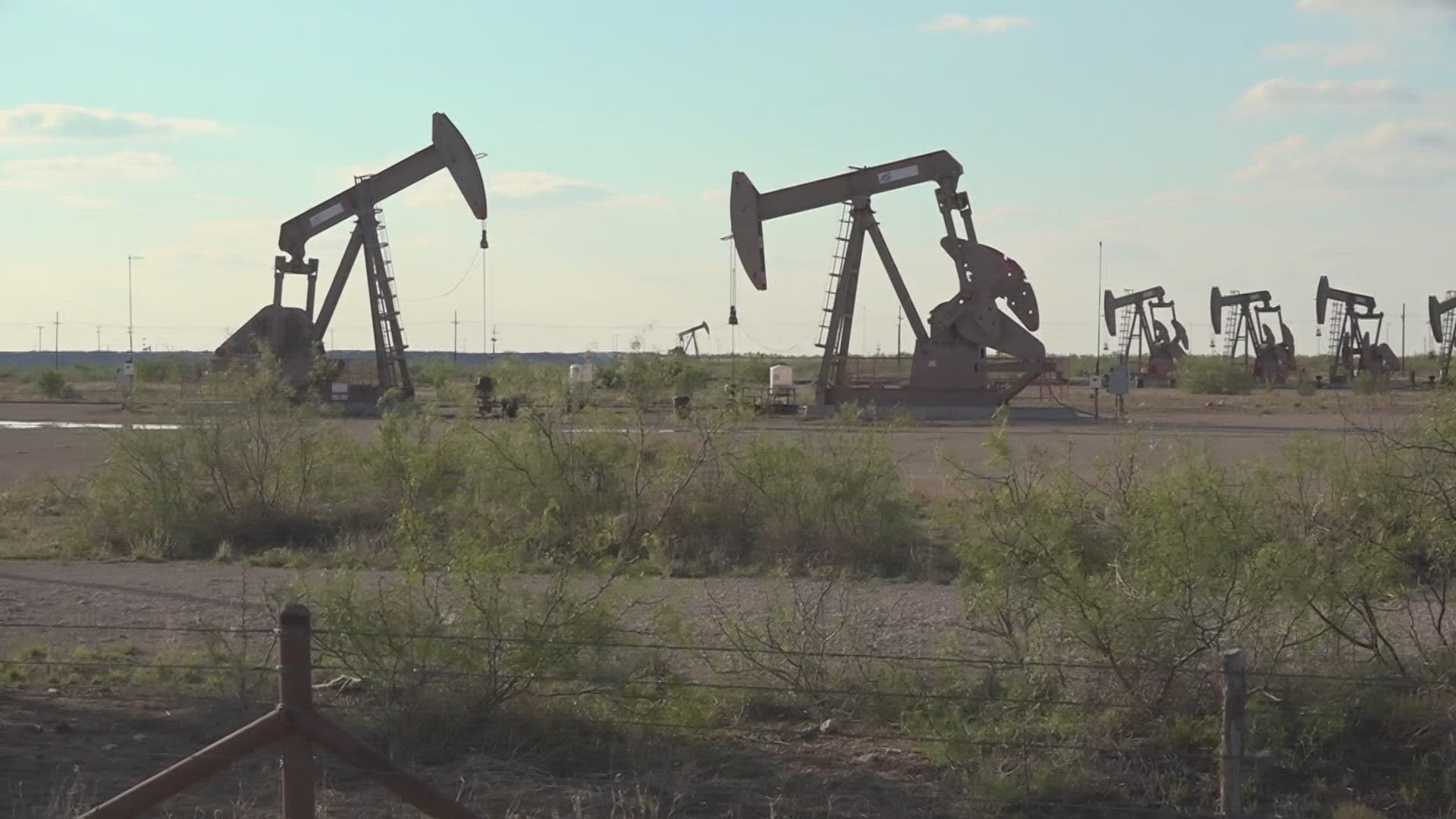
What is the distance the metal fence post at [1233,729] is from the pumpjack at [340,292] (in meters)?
30.5

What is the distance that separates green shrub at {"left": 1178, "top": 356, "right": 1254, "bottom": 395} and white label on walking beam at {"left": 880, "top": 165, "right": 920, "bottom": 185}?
27601mm

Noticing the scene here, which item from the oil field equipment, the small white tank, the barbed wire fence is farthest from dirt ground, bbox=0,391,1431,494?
the small white tank

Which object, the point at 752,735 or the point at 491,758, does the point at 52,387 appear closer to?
the point at 491,758

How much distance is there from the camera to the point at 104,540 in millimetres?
15352

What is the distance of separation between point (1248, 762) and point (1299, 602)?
83cm

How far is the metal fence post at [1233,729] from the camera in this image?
5.49 m

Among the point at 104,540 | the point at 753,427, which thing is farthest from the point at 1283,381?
the point at 104,540

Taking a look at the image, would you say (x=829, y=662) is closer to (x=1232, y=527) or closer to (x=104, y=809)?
(x=1232, y=527)

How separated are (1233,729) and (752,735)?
3.02 meters

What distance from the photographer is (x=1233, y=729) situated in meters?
5.53

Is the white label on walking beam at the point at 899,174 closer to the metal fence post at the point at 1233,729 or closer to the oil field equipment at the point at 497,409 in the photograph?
the oil field equipment at the point at 497,409

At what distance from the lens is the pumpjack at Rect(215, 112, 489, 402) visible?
3494 cm

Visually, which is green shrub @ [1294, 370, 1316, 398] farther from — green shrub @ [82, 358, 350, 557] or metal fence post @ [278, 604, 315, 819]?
metal fence post @ [278, 604, 315, 819]

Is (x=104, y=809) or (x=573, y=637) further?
(x=573, y=637)
